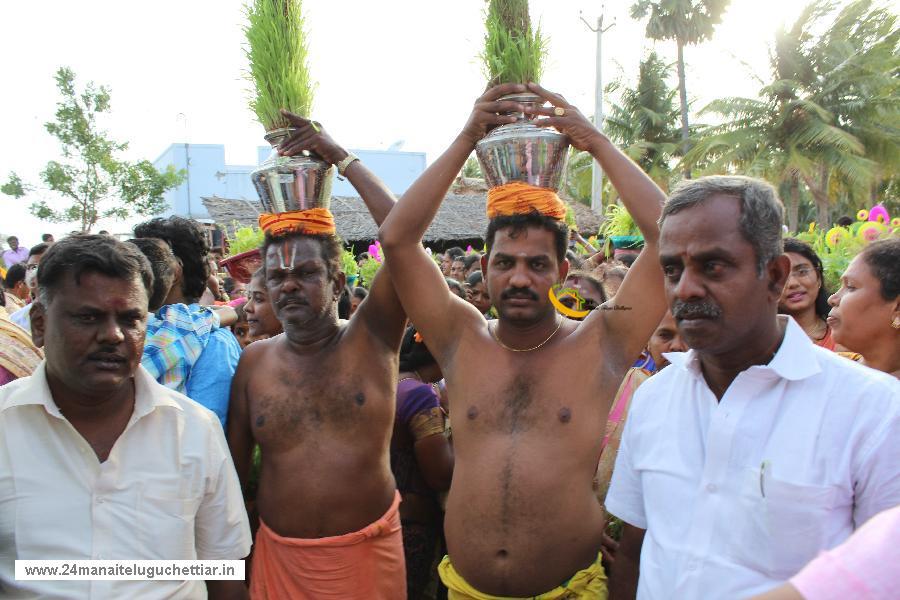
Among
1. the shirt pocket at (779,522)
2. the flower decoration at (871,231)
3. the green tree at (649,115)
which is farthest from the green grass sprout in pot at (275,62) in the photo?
the green tree at (649,115)

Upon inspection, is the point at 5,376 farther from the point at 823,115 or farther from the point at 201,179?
the point at 201,179

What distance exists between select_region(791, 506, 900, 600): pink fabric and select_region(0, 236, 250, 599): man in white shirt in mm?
1860

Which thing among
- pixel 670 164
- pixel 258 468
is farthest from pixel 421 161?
pixel 258 468

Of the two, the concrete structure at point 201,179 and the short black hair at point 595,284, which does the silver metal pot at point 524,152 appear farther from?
the concrete structure at point 201,179

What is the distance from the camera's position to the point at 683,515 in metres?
1.78

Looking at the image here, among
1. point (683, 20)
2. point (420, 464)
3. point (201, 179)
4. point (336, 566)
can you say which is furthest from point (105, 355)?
point (201, 179)

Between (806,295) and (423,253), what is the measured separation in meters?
2.90

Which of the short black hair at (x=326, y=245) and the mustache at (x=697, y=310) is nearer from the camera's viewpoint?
the mustache at (x=697, y=310)

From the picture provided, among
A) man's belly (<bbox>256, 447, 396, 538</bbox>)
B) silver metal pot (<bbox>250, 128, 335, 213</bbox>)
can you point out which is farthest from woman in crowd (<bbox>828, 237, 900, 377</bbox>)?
silver metal pot (<bbox>250, 128, 335, 213</bbox>)

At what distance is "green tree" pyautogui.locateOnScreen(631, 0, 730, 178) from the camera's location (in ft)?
95.5

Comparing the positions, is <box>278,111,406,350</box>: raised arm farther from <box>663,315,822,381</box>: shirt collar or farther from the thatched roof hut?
the thatched roof hut

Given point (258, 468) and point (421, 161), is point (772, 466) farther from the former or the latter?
point (421, 161)

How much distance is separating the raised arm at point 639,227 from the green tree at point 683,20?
28.6m

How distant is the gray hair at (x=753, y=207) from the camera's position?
1.75 m
